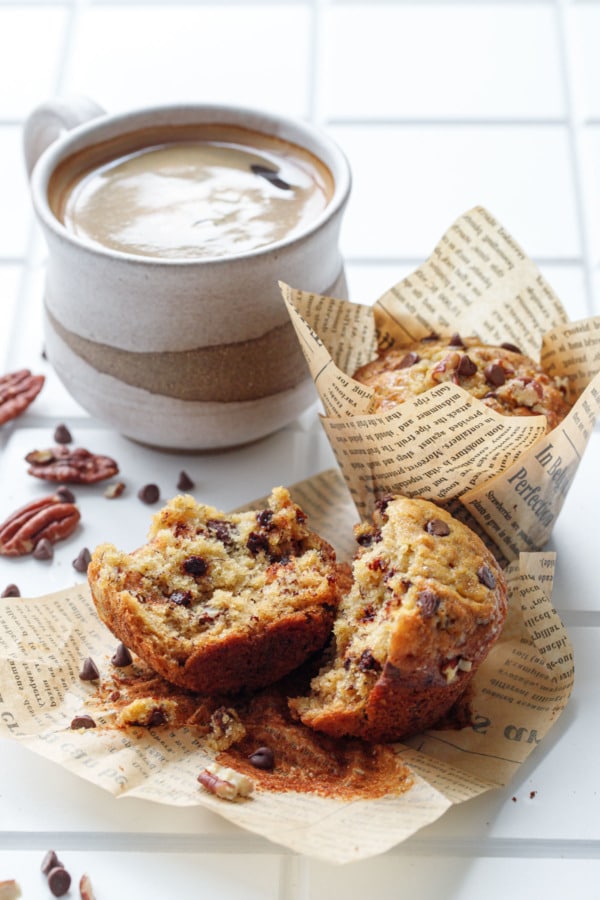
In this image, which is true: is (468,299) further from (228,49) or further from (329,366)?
(228,49)

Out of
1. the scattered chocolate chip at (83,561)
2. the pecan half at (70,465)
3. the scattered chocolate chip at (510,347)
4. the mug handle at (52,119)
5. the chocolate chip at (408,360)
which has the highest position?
the mug handle at (52,119)

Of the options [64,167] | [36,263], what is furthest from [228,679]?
[36,263]

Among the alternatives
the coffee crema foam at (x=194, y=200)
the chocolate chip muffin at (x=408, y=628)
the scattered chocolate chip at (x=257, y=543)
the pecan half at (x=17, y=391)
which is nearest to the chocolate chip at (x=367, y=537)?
the chocolate chip muffin at (x=408, y=628)

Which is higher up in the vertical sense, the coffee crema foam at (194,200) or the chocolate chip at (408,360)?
the coffee crema foam at (194,200)

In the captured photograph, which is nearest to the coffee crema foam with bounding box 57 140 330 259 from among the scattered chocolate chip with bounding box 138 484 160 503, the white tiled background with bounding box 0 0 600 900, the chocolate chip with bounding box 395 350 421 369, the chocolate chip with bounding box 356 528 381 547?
the white tiled background with bounding box 0 0 600 900

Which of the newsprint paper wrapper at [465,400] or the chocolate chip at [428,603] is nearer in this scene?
the chocolate chip at [428,603]

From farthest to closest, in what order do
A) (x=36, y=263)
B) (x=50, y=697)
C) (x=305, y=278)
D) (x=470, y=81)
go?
(x=470, y=81) → (x=36, y=263) → (x=305, y=278) → (x=50, y=697)

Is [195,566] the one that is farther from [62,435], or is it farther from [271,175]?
[271,175]

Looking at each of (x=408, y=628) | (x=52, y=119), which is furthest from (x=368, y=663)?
(x=52, y=119)

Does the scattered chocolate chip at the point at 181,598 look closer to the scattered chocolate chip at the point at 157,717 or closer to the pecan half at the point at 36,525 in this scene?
the scattered chocolate chip at the point at 157,717
